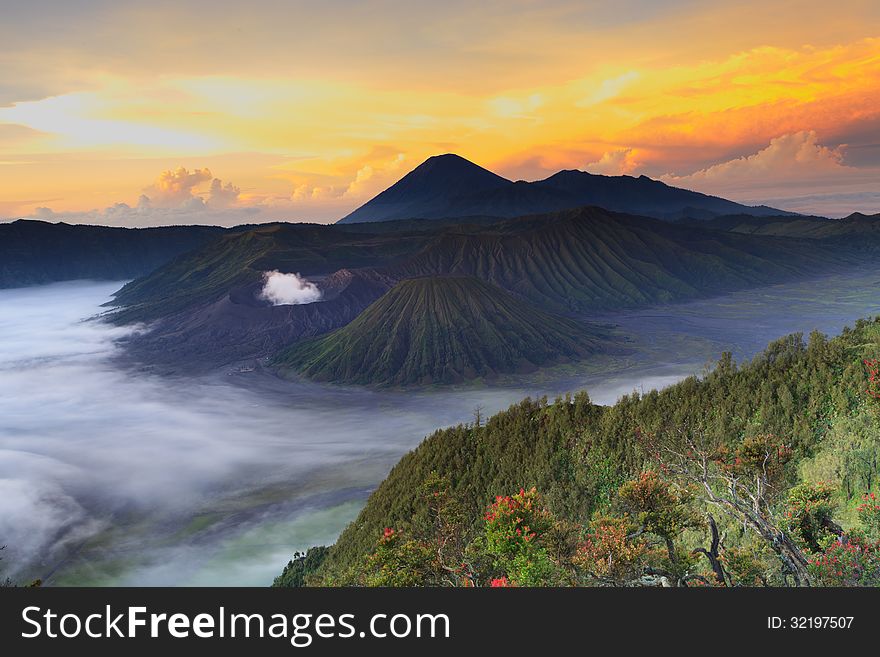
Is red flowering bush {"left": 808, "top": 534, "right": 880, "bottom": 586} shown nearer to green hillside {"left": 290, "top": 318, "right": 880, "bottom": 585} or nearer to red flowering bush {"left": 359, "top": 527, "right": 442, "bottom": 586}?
green hillside {"left": 290, "top": 318, "right": 880, "bottom": 585}

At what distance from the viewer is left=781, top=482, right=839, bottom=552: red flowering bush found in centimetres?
2595

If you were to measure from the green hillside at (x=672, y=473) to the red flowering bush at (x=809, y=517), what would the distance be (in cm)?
8

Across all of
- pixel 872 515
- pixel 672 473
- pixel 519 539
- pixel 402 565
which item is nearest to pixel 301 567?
pixel 402 565

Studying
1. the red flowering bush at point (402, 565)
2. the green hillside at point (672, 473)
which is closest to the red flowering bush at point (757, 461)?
the green hillside at point (672, 473)

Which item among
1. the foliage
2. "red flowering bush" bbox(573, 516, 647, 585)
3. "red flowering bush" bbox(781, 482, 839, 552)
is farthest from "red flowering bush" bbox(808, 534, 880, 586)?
the foliage

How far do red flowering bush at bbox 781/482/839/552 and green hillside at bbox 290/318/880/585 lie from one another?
78 mm

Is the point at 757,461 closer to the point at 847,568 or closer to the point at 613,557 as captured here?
the point at 847,568

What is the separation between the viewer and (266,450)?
13150 centimetres

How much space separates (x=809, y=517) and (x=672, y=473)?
6293 mm

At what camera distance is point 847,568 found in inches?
768

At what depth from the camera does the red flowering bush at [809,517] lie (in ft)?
85.1

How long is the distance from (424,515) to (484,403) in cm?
10468

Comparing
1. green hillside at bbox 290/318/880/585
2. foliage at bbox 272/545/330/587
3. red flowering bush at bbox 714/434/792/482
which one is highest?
red flowering bush at bbox 714/434/792/482

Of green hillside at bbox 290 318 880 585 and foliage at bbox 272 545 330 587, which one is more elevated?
green hillside at bbox 290 318 880 585
